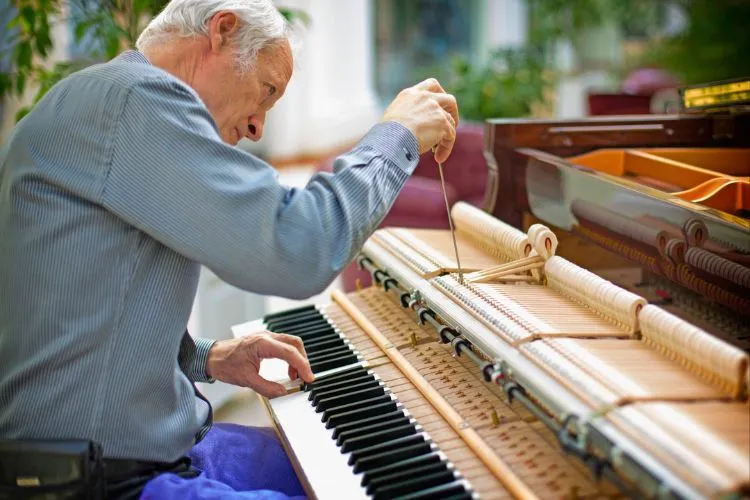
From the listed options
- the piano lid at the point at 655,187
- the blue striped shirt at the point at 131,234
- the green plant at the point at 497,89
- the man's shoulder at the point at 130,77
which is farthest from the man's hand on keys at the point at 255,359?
the green plant at the point at 497,89

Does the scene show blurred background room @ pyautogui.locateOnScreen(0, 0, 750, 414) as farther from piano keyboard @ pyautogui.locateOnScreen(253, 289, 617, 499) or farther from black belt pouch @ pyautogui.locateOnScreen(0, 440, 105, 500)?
black belt pouch @ pyautogui.locateOnScreen(0, 440, 105, 500)

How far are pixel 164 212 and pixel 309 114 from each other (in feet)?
26.7

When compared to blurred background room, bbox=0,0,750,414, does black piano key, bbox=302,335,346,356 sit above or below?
below

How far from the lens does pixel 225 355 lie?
207cm

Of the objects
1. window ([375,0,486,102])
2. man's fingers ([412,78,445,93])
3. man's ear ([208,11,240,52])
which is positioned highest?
window ([375,0,486,102])

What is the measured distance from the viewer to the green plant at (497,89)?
6812 millimetres

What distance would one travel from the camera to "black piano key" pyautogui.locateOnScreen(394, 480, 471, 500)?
145 centimetres

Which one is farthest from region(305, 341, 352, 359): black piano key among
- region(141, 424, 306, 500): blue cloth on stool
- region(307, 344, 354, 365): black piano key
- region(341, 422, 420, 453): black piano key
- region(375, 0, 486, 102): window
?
region(375, 0, 486, 102): window

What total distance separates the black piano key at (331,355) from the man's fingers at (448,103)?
68 centimetres

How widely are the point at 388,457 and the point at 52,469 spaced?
1.98 feet

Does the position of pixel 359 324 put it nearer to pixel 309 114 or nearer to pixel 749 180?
pixel 749 180

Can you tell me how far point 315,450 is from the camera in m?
1.71

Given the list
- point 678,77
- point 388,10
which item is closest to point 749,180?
point 678,77

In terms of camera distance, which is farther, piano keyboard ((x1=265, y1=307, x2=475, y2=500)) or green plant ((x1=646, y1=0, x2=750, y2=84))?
green plant ((x1=646, y1=0, x2=750, y2=84))
